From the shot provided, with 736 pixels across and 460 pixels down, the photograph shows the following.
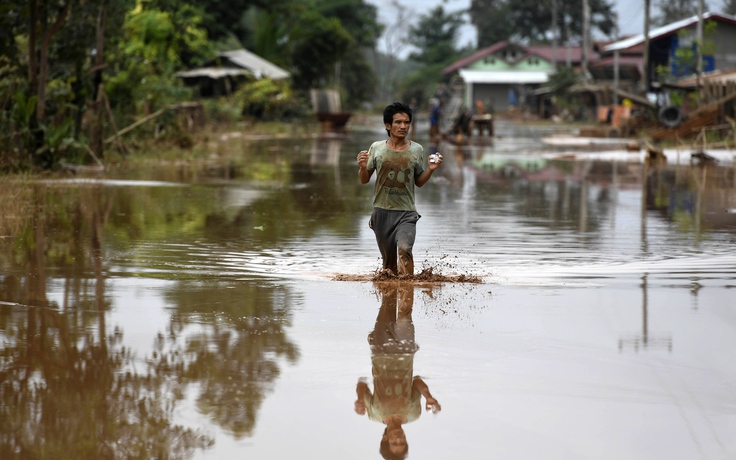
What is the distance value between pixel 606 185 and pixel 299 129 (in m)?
28.8

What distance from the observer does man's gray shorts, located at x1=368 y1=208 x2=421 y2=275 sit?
8.12 m

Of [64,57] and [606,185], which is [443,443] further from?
[64,57]

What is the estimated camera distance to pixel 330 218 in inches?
523

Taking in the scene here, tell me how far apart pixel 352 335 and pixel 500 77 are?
81342 mm

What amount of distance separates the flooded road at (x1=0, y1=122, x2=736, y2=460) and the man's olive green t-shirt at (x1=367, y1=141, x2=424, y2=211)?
2.17 ft

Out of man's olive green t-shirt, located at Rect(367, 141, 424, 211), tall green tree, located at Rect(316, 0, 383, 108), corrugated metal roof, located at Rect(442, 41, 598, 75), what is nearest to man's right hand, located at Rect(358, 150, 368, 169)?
man's olive green t-shirt, located at Rect(367, 141, 424, 211)

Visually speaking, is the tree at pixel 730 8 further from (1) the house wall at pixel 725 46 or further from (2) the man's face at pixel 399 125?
(2) the man's face at pixel 399 125

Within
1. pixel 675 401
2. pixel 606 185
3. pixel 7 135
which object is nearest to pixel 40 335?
pixel 675 401

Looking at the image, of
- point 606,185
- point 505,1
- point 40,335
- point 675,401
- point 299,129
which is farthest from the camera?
point 505,1

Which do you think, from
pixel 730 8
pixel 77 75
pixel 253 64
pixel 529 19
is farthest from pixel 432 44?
pixel 77 75

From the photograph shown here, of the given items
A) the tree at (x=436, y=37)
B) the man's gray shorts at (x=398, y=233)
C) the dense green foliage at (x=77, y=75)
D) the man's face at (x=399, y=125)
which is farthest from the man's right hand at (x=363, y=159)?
the tree at (x=436, y=37)

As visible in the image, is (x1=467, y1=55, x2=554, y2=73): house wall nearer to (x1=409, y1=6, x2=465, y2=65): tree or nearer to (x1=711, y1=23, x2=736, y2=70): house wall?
(x1=409, y1=6, x2=465, y2=65): tree

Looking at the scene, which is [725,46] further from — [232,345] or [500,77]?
[232,345]

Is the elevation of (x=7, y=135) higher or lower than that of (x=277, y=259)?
higher
